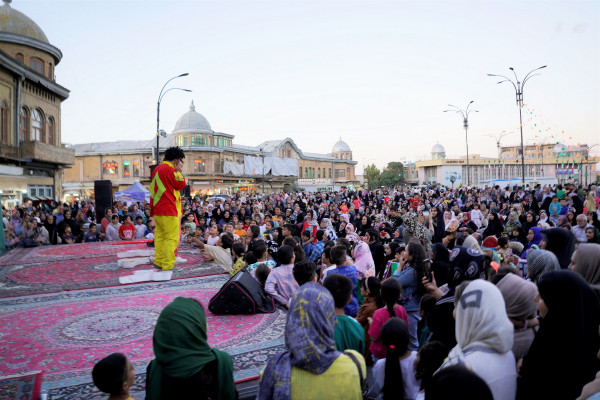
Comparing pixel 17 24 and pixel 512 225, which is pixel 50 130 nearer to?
pixel 17 24

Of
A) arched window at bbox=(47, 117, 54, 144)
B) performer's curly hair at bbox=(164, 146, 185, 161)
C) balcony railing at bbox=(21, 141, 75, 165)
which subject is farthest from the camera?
arched window at bbox=(47, 117, 54, 144)

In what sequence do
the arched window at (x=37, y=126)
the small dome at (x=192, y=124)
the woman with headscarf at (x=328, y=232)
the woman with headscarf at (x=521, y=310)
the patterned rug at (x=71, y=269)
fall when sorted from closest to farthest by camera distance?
1. the woman with headscarf at (x=521, y=310)
2. the patterned rug at (x=71, y=269)
3. the woman with headscarf at (x=328, y=232)
4. the arched window at (x=37, y=126)
5. the small dome at (x=192, y=124)

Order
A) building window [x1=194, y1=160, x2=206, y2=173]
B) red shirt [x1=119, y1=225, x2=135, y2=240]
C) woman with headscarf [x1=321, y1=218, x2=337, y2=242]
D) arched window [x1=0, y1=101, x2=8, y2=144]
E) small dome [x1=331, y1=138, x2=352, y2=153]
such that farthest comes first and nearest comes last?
1. small dome [x1=331, y1=138, x2=352, y2=153]
2. building window [x1=194, y1=160, x2=206, y2=173]
3. arched window [x1=0, y1=101, x2=8, y2=144]
4. red shirt [x1=119, y1=225, x2=135, y2=240]
5. woman with headscarf [x1=321, y1=218, x2=337, y2=242]

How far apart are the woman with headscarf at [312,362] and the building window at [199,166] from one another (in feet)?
157

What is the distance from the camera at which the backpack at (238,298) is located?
5414 millimetres

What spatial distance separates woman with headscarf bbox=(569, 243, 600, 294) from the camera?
3.25 meters

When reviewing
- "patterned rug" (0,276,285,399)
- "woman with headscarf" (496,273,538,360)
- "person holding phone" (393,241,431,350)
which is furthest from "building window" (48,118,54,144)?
"woman with headscarf" (496,273,538,360)

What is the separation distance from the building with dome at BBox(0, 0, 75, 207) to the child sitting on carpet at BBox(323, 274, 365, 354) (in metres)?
21.9

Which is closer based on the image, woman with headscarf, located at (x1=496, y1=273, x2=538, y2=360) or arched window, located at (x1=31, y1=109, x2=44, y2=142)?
woman with headscarf, located at (x1=496, y1=273, x2=538, y2=360)

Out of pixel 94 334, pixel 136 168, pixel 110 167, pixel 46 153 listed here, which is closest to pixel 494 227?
pixel 94 334

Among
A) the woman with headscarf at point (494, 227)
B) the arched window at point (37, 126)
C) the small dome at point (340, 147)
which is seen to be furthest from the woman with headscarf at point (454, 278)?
the small dome at point (340, 147)

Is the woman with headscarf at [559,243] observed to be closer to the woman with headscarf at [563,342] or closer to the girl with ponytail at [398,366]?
the woman with headscarf at [563,342]

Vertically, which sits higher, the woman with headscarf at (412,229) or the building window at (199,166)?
the building window at (199,166)

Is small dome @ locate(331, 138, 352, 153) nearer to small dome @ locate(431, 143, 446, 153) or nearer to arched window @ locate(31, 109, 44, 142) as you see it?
small dome @ locate(431, 143, 446, 153)
